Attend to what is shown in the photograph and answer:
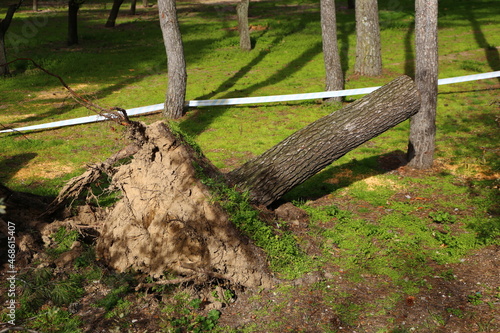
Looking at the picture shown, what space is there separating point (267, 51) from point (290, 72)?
3.03m

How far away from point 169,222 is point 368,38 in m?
10.7

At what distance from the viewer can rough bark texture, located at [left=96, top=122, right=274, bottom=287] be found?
18.3 feet

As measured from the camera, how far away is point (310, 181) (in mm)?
8438

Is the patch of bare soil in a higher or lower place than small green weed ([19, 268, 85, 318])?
lower

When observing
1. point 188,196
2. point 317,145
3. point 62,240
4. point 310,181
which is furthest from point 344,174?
point 62,240

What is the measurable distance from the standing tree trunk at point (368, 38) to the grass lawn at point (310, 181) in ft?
1.69

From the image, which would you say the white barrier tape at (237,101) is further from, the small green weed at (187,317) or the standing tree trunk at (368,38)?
the small green weed at (187,317)

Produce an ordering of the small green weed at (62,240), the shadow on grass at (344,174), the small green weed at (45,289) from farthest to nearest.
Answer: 1. the shadow on grass at (344,174)
2. the small green weed at (62,240)
3. the small green weed at (45,289)

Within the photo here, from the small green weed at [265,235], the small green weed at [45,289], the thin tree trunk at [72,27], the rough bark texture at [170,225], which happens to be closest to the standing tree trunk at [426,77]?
the small green weed at [265,235]

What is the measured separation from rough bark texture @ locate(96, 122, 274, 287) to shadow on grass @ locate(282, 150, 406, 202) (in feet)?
6.24

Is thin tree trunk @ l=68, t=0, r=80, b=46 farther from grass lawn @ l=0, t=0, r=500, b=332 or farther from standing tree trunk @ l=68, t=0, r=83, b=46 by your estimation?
grass lawn @ l=0, t=0, r=500, b=332

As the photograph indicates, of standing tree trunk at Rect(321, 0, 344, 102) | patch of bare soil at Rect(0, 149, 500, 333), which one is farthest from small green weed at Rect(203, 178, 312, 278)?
standing tree trunk at Rect(321, 0, 344, 102)

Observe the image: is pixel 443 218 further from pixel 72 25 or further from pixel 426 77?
pixel 72 25

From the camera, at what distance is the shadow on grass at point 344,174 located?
26.1ft
